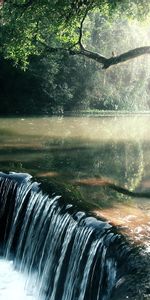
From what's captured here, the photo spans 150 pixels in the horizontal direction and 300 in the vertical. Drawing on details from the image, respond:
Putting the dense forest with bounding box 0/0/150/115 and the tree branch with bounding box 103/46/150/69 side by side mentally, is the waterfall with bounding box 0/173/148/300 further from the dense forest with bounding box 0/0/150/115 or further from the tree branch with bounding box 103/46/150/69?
the dense forest with bounding box 0/0/150/115

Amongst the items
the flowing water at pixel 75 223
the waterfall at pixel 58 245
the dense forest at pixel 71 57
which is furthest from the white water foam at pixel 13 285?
the dense forest at pixel 71 57

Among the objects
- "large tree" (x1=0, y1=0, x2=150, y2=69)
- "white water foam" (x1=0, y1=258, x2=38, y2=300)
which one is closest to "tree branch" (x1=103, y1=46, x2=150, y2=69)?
"large tree" (x1=0, y1=0, x2=150, y2=69)

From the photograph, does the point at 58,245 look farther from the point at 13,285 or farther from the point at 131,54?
the point at 131,54

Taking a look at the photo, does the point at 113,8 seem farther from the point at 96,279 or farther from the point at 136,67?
the point at 136,67

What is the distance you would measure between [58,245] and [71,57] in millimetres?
24927

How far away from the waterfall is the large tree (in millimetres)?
6566

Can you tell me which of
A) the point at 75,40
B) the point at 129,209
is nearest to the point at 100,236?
the point at 129,209

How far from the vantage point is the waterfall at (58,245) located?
703 cm

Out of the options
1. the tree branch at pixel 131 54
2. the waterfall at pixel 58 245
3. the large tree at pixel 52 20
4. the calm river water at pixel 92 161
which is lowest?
the waterfall at pixel 58 245

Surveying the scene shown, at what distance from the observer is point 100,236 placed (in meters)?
7.55

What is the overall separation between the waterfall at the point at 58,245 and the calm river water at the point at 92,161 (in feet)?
1.42

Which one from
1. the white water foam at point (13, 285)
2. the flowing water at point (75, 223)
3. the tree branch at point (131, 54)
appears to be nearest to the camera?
the flowing water at point (75, 223)

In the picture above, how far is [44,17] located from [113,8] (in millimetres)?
2451

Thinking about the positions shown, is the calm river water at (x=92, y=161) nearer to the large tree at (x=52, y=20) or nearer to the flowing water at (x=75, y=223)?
the flowing water at (x=75, y=223)
